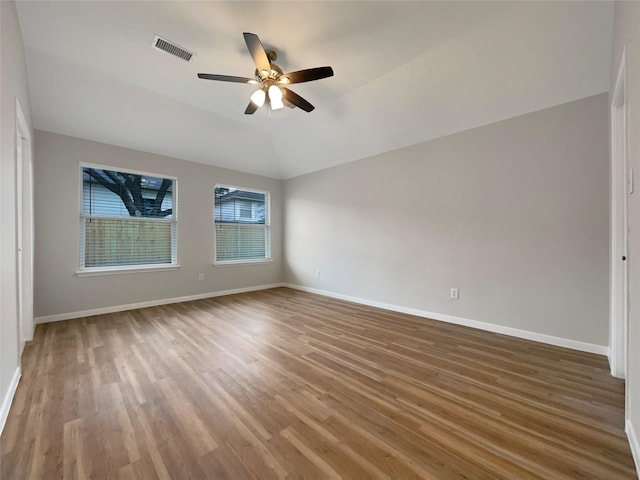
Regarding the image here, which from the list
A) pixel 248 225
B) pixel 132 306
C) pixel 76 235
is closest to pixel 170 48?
pixel 76 235

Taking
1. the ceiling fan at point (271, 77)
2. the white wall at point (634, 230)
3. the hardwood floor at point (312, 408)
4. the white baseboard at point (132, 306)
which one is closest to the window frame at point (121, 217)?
the white baseboard at point (132, 306)

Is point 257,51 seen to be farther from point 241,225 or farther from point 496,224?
point 241,225

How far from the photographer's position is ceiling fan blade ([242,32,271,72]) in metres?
2.05

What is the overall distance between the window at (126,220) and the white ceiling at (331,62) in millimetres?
626

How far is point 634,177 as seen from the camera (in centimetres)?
138

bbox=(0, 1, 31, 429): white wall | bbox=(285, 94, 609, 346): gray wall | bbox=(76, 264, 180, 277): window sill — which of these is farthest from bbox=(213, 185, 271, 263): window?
bbox=(0, 1, 31, 429): white wall

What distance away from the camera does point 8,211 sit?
5.90 feet

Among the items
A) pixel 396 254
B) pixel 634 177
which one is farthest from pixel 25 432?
pixel 396 254

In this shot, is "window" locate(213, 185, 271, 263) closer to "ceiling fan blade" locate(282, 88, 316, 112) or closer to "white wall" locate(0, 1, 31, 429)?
"ceiling fan blade" locate(282, 88, 316, 112)

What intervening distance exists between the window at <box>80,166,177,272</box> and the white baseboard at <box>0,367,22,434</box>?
229cm

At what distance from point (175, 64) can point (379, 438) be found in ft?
13.1

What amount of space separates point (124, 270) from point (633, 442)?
558 centimetres

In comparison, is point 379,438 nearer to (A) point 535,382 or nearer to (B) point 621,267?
(A) point 535,382

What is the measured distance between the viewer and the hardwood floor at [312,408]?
1.31m
